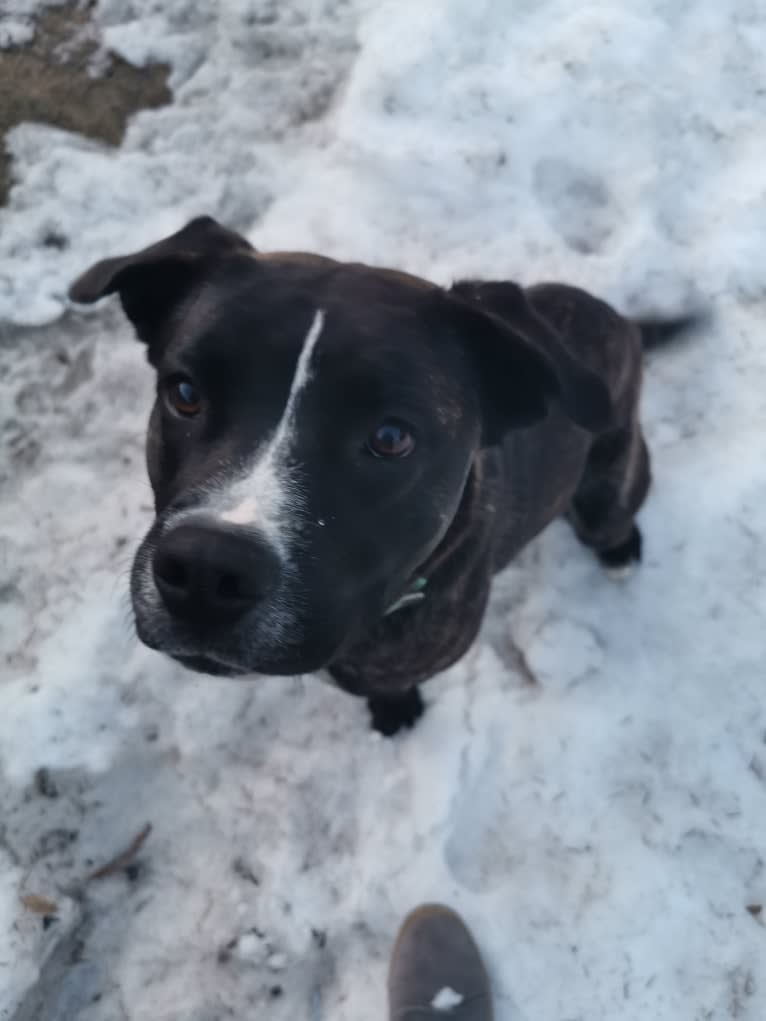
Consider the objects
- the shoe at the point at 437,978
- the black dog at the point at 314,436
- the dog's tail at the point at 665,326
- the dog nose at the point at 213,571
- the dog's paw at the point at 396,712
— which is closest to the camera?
the dog nose at the point at 213,571

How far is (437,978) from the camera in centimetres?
295

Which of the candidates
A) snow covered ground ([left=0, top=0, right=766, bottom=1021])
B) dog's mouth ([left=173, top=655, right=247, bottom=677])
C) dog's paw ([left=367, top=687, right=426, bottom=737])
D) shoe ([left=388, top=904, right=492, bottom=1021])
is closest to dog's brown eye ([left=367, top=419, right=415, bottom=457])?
dog's mouth ([left=173, top=655, right=247, bottom=677])

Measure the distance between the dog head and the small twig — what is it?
1573mm

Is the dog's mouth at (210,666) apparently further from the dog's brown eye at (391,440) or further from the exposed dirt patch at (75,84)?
the exposed dirt patch at (75,84)

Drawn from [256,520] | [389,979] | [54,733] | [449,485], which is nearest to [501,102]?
[449,485]

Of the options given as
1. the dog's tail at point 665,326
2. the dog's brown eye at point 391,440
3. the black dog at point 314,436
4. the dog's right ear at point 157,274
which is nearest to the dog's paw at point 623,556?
the dog's tail at point 665,326

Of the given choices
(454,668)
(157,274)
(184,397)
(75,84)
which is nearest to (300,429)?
(184,397)

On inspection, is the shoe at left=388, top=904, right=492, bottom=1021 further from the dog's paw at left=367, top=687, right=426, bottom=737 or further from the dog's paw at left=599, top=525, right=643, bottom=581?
the dog's paw at left=599, top=525, right=643, bottom=581

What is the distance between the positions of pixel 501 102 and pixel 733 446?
7.29ft

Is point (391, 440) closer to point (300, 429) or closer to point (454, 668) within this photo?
point (300, 429)

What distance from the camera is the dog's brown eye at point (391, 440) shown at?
202 cm

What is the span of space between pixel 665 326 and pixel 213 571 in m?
3.03

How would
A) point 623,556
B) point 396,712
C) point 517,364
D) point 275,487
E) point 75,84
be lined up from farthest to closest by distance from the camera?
point 75,84 < point 623,556 < point 396,712 < point 517,364 < point 275,487

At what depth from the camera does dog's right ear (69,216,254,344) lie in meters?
2.23
